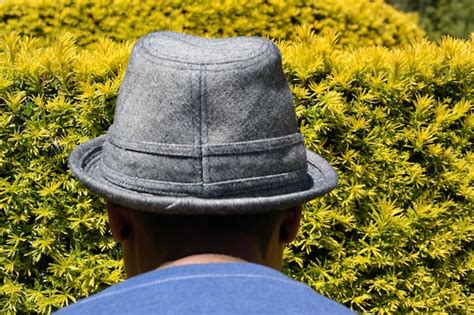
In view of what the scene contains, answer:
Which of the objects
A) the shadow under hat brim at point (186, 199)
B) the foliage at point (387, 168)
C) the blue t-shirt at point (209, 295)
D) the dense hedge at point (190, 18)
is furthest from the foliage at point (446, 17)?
the blue t-shirt at point (209, 295)

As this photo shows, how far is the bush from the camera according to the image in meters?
3.57

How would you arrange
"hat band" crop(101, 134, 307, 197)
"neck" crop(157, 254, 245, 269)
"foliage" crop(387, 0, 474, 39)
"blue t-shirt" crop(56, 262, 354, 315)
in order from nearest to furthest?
"blue t-shirt" crop(56, 262, 354, 315)
"neck" crop(157, 254, 245, 269)
"hat band" crop(101, 134, 307, 197)
"foliage" crop(387, 0, 474, 39)

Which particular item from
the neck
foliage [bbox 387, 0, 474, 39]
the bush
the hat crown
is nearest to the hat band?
the hat crown

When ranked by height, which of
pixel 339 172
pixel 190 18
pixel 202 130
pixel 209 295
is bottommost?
pixel 190 18

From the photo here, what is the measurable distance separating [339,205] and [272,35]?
304 centimetres

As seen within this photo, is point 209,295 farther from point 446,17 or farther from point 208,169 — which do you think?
point 446,17

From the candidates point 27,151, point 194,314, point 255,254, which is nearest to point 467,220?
point 27,151

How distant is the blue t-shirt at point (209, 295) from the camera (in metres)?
1.34

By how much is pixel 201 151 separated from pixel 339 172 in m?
2.18

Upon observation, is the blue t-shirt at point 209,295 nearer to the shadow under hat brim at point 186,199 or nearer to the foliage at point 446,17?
the shadow under hat brim at point 186,199

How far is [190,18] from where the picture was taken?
659cm

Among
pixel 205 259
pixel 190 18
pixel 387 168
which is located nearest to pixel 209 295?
pixel 205 259

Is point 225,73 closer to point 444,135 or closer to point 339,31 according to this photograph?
point 444,135

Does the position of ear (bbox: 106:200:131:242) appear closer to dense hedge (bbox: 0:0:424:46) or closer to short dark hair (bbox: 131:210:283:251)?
short dark hair (bbox: 131:210:283:251)
